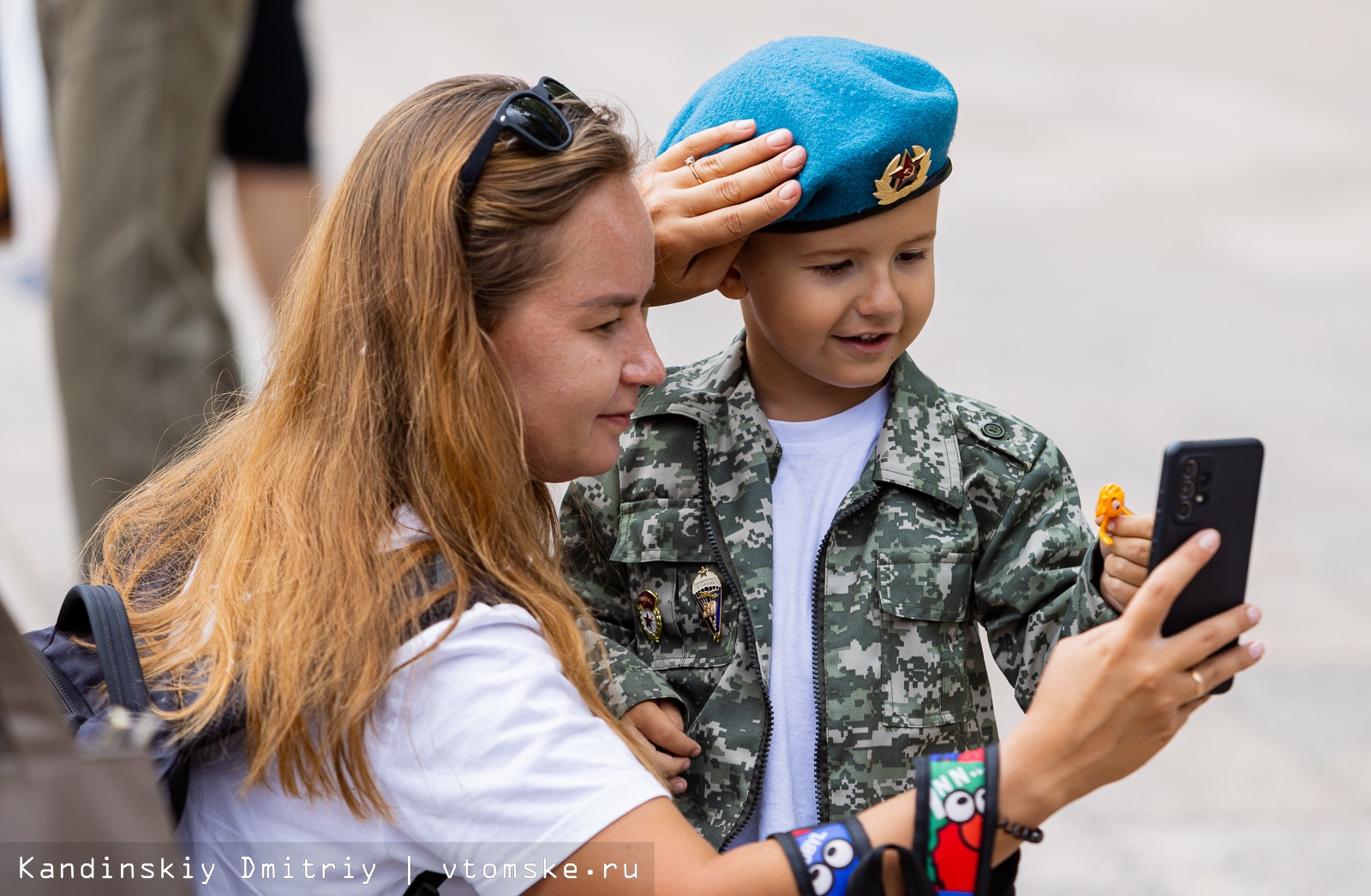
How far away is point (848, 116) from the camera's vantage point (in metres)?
1.87

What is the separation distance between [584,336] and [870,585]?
484mm

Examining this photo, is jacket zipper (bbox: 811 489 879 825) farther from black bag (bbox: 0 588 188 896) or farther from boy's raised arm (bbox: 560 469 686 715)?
black bag (bbox: 0 588 188 896)

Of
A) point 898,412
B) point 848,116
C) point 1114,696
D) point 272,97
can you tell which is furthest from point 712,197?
point 272,97

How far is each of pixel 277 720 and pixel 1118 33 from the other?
10.5 metres

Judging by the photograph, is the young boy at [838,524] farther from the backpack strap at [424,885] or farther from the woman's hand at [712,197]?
the backpack strap at [424,885]

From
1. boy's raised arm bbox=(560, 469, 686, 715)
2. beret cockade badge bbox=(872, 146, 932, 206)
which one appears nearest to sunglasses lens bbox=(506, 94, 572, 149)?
beret cockade badge bbox=(872, 146, 932, 206)

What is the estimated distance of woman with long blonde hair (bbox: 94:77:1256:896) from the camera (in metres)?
1.56

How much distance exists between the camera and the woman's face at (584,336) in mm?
1771

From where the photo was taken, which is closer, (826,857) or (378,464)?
(826,857)

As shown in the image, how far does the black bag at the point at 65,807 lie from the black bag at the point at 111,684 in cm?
26

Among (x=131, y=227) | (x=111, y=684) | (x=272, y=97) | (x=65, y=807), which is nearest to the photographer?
(x=65, y=807)

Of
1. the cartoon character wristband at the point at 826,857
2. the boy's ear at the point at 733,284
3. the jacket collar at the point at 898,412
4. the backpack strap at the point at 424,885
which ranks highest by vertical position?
the boy's ear at the point at 733,284

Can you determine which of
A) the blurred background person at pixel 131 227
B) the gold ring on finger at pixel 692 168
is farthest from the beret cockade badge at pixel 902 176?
the blurred background person at pixel 131 227

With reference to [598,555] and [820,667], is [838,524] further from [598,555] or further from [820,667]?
[598,555]
